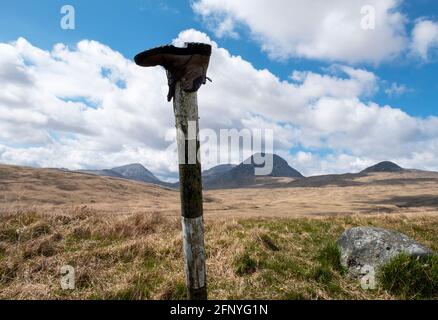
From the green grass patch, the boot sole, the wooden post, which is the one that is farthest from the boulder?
the boot sole

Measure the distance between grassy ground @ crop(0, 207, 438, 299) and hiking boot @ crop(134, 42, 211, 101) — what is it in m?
3.54

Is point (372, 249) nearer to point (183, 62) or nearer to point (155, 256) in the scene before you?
point (155, 256)

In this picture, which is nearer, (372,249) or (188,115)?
(188,115)

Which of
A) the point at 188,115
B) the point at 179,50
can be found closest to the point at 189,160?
the point at 188,115

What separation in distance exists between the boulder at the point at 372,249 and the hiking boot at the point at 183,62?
16.4 feet

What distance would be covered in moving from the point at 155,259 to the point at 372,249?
14.6 feet

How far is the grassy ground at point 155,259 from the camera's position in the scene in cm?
604

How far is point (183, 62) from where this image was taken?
157 inches

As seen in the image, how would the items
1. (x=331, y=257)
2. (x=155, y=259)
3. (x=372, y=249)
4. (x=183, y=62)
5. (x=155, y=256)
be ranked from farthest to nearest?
(x=155, y=256) → (x=155, y=259) → (x=331, y=257) → (x=372, y=249) → (x=183, y=62)

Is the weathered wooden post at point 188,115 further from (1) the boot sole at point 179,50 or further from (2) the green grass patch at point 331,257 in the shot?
(2) the green grass patch at point 331,257

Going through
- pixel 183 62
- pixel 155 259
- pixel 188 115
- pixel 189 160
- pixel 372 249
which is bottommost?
pixel 155 259

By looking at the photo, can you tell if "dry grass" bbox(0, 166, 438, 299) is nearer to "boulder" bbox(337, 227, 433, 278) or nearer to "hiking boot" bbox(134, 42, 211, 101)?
"boulder" bbox(337, 227, 433, 278)
